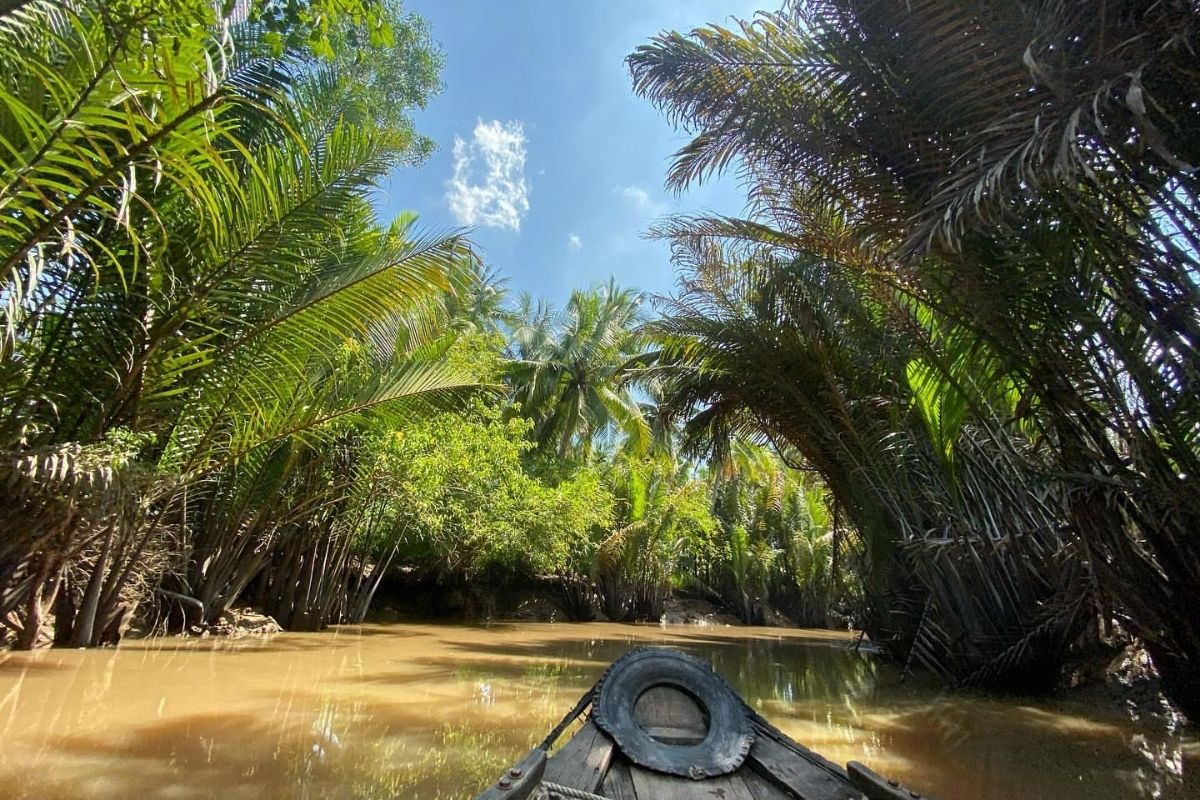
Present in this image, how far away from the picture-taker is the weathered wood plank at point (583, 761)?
214cm

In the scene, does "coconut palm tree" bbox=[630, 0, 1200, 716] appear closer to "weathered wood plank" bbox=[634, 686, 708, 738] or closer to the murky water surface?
the murky water surface

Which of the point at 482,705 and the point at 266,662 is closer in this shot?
the point at 482,705

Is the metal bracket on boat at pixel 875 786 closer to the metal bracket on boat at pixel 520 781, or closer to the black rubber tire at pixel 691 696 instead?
A: the black rubber tire at pixel 691 696

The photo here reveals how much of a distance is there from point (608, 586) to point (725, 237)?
47.1ft

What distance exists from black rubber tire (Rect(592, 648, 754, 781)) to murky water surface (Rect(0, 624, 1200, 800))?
0.83m

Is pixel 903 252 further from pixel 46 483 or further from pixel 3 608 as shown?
pixel 3 608

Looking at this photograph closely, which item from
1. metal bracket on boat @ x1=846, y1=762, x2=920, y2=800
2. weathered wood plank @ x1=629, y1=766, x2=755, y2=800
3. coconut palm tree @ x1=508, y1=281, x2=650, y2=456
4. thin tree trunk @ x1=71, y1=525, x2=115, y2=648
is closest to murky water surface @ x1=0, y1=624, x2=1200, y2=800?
thin tree trunk @ x1=71, y1=525, x2=115, y2=648

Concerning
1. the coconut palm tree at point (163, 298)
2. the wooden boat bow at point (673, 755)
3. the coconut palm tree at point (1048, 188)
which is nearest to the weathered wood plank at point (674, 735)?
the wooden boat bow at point (673, 755)

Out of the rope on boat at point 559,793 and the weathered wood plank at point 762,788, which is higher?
the rope on boat at point 559,793

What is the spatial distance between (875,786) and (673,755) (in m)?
0.82

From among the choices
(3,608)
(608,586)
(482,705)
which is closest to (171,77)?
(482,705)

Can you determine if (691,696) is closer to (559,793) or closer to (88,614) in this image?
(559,793)

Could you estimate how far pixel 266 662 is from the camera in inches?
255

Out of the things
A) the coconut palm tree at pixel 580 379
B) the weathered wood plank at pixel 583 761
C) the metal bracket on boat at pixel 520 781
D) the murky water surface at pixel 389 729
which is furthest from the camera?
the coconut palm tree at pixel 580 379
